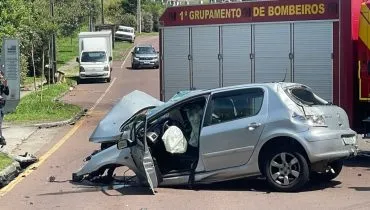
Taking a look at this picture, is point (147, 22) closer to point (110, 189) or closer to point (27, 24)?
point (27, 24)

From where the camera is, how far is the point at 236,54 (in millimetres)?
16109

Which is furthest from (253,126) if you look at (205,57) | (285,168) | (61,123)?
(61,123)

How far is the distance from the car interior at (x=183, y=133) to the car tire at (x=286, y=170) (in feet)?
3.73

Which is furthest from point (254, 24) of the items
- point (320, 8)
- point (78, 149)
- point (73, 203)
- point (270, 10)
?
point (73, 203)

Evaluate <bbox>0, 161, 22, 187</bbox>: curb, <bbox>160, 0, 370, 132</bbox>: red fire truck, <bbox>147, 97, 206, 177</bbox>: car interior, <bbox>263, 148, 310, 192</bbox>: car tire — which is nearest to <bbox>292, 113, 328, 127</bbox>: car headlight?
<bbox>263, 148, 310, 192</bbox>: car tire

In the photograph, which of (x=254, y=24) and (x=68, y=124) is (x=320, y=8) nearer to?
(x=254, y=24)

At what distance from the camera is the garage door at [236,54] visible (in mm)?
15836

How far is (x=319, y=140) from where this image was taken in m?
10.4

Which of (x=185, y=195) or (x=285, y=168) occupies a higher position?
(x=285, y=168)

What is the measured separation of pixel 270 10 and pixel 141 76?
99.8ft

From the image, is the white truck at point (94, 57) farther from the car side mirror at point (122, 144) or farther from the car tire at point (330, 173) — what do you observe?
the car tire at point (330, 173)

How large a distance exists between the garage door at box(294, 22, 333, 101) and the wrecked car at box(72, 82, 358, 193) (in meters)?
3.49

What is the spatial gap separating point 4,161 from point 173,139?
4.81m

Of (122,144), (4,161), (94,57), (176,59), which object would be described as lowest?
Result: (4,161)
